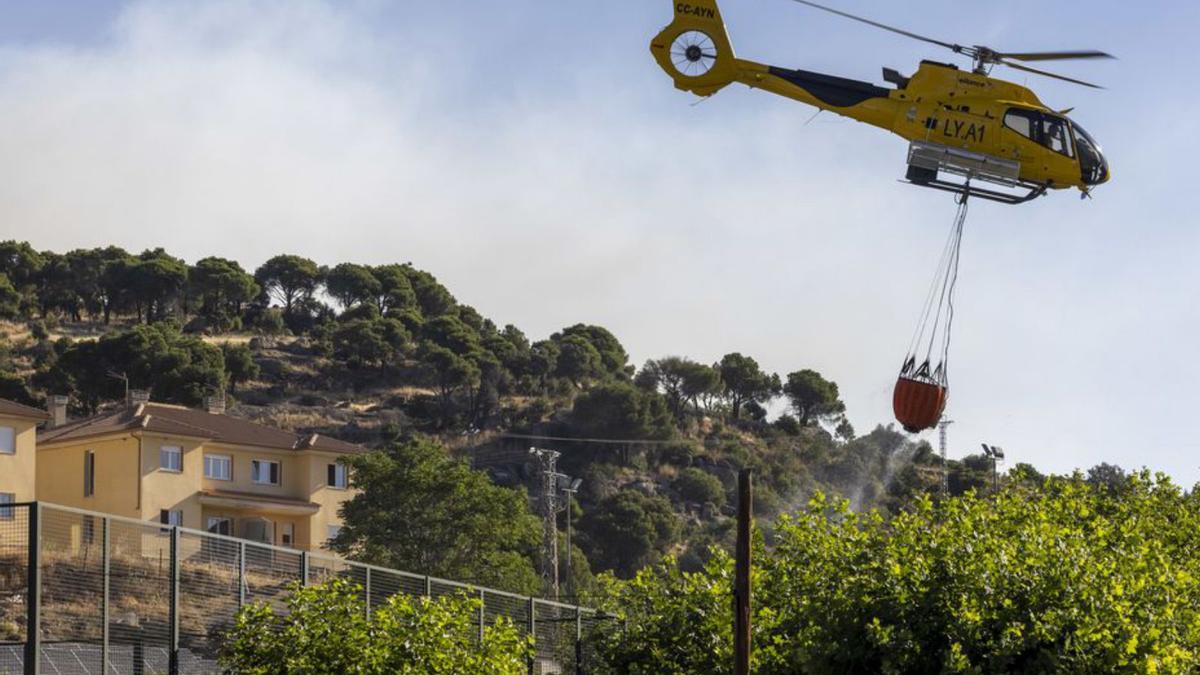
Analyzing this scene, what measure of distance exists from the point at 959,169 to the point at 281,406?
94.7 m

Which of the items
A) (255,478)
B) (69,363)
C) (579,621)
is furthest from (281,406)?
(579,621)

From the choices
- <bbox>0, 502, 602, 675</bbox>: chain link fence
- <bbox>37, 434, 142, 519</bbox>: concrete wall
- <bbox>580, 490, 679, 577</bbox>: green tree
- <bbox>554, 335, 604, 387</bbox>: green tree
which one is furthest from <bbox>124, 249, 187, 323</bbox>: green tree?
<bbox>0, 502, 602, 675</bbox>: chain link fence

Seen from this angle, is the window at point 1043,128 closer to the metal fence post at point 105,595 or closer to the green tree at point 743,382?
the metal fence post at point 105,595

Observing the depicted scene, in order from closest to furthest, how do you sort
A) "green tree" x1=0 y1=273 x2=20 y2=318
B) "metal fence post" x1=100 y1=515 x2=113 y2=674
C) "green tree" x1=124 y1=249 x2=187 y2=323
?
"metal fence post" x1=100 y1=515 x2=113 y2=674
"green tree" x1=0 y1=273 x2=20 y2=318
"green tree" x1=124 y1=249 x2=187 y2=323

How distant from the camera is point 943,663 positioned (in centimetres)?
2434

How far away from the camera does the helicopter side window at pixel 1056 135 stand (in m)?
37.2

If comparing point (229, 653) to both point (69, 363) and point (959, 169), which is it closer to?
point (959, 169)

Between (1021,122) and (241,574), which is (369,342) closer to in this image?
(1021,122)

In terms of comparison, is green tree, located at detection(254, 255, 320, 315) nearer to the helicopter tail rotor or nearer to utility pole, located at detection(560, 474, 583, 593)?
utility pole, located at detection(560, 474, 583, 593)

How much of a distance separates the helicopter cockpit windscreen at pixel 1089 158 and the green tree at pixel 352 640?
1733 centimetres

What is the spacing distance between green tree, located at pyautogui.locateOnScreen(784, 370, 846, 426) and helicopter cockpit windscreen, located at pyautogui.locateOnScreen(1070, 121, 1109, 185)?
4795 inches

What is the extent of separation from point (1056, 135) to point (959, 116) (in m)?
2.03

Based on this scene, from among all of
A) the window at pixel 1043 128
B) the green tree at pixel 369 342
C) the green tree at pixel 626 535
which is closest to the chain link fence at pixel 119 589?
the window at pixel 1043 128

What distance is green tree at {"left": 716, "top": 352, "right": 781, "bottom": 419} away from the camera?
158 metres
